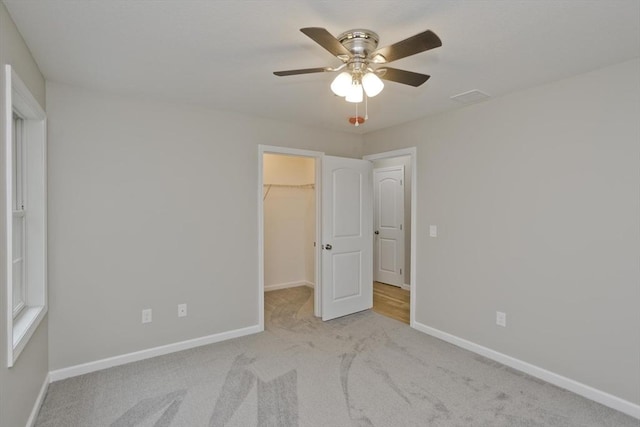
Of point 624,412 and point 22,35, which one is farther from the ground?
point 22,35

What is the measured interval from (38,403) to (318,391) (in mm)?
1881

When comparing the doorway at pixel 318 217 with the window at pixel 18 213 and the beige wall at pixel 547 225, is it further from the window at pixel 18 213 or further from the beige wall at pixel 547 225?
the window at pixel 18 213

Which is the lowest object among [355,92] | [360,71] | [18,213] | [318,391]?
[318,391]

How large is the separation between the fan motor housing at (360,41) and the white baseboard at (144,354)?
2.89 meters

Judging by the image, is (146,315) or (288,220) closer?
(146,315)

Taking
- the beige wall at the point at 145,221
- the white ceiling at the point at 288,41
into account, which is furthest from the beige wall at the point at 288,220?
the white ceiling at the point at 288,41

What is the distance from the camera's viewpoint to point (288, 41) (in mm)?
1936

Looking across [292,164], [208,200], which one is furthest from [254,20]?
[292,164]

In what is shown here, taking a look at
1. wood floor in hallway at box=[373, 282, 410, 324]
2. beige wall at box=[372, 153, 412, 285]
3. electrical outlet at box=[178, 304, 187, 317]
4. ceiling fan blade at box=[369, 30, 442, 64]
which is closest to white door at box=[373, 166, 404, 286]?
beige wall at box=[372, 153, 412, 285]

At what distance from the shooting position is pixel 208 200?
3242mm

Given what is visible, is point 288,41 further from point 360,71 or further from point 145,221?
point 145,221

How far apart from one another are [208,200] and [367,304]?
2.42m

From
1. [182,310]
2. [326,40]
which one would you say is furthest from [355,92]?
[182,310]

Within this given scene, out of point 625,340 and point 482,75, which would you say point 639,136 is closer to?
point 482,75
